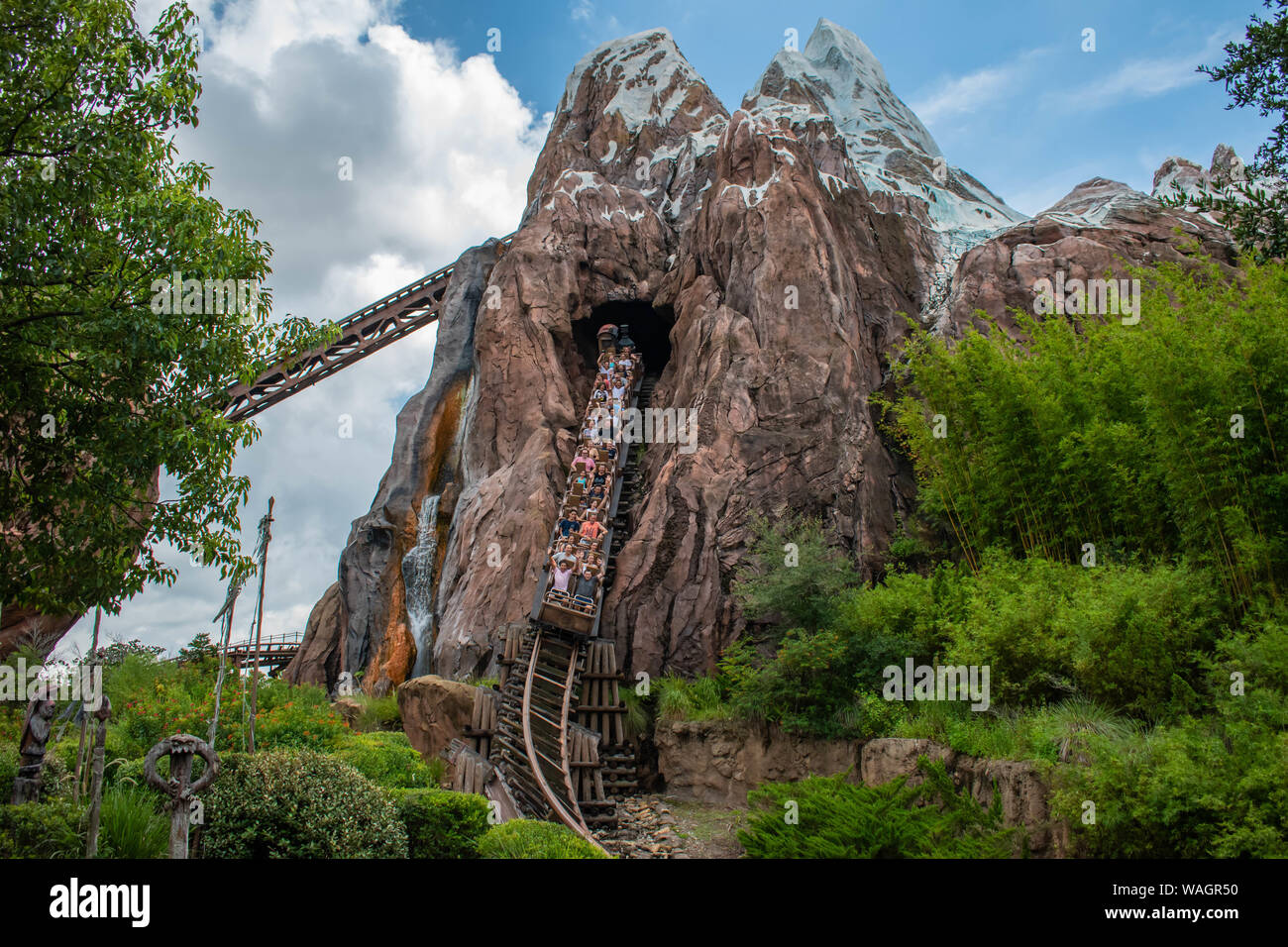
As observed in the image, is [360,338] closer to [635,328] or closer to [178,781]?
[635,328]

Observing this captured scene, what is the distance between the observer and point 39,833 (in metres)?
6.48

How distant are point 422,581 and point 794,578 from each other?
37.1 feet

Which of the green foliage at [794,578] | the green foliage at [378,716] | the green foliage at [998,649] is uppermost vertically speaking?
the green foliage at [794,578]

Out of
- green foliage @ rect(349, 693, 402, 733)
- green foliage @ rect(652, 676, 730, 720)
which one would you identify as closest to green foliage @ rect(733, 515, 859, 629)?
green foliage @ rect(652, 676, 730, 720)

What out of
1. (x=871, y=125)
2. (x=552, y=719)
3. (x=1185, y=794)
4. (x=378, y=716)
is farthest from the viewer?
(x=871, y=125)

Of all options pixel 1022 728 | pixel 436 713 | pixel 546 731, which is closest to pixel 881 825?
pixel 1022 728

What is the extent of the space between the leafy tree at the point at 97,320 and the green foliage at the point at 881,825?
5333 millimetres

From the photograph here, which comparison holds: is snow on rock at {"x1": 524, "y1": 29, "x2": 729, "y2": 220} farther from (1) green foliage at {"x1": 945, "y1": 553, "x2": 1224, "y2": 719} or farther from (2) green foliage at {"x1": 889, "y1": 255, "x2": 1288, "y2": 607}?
(1) green foliage at {"x1": 945, "y1": 553, "x2": 1224, "y2": 719}

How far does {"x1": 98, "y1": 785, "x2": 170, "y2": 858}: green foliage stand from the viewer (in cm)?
679

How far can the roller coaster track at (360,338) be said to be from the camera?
23438mm

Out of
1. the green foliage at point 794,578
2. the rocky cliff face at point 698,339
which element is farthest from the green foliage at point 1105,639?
the rocky cliff face at point 698,339

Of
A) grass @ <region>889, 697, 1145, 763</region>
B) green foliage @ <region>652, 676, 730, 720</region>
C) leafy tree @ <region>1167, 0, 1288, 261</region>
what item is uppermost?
leafy tree @ <region>1167, 0, 1288, 261</region>

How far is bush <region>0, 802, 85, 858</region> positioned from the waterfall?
38.1 ft

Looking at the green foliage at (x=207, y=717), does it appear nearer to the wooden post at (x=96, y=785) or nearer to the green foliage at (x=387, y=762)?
the green foliage at (x=387, y=762)
